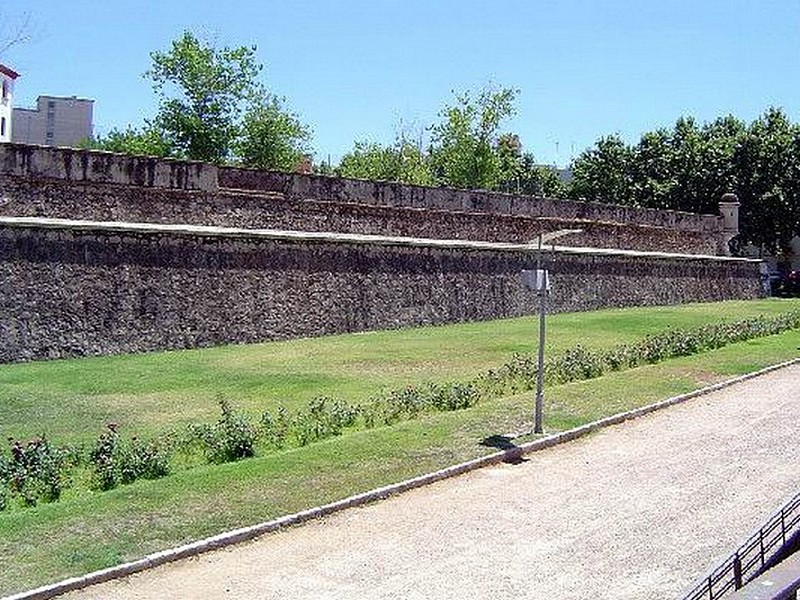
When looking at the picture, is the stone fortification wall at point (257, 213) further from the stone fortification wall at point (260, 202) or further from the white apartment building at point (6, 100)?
the white apartment building at point (6, 100)

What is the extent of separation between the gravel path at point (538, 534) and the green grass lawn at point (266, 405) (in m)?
0.50

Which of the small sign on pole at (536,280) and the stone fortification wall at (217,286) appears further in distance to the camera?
the stone fortification wall at (217,286)

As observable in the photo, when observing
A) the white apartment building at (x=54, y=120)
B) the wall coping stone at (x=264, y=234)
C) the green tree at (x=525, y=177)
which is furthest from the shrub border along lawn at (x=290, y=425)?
the white apartment building at (x=54, y=120)

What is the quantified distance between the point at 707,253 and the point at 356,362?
25121 mm

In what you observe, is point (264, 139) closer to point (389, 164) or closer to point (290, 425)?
point (389, 164)

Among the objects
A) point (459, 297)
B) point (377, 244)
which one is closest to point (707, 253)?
point (459, 297)

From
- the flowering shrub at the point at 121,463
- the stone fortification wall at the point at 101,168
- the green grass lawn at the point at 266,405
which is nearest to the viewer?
the green grass lawn at the point at 266,405

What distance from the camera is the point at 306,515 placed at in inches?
319

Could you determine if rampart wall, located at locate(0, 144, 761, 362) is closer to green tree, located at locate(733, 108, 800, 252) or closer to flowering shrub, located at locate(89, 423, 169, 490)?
flowering shrub, located at locate(89, 423, 169, 490)

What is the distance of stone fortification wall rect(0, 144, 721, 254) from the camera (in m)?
17.3

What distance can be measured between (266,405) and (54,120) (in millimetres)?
69839

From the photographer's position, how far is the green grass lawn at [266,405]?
7477 millimetres

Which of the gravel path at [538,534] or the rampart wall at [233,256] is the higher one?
the rampart wall at [233,256]

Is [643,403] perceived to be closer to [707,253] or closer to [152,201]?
[152,201]
